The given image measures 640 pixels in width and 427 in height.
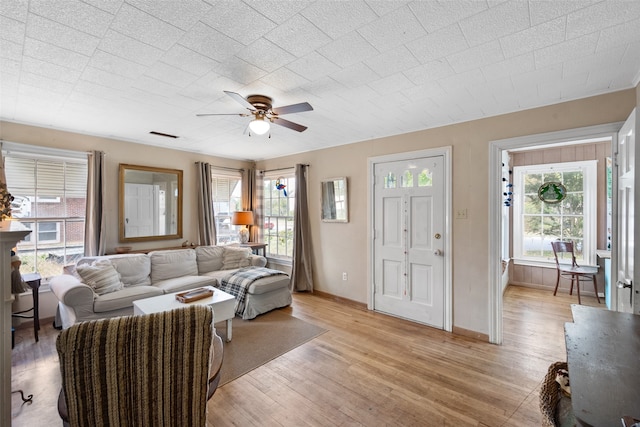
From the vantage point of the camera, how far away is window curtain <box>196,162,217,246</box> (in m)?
4.77

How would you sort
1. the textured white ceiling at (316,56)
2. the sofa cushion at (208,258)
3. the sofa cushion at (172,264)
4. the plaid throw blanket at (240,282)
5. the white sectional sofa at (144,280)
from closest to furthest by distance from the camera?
the textured white ceiling at (316,56) → the white sectional sofa at (144,280) → the plaid throw blanket at (240,282) → the sofa cushion at (172,264) → the sofa cushion at (208,258)

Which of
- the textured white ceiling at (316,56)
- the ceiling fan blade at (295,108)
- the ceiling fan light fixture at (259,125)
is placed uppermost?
the textured white ceiling at (316,56)

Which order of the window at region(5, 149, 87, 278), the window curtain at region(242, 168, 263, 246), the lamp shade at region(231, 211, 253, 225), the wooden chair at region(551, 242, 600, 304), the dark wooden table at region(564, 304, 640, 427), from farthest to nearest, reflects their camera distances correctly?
the window curtain at region(242, 168, 263, 246), the lamp shade at region(231, 211, 253, 225), the wooden chair at region(551, 242, 600, 304), the window at region(5, 149, 87, 278), the dark wooden table at region(564, 304, 640, 427)

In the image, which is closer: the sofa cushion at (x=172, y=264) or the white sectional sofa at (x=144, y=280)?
the white sectional sofa at (x=144, y=280)

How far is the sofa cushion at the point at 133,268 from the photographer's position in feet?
11.6

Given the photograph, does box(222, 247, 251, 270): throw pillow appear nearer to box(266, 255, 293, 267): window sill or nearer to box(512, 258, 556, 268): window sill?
box(266, 255, 293, 267): window sill

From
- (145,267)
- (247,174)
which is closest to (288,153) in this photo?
(247,174)

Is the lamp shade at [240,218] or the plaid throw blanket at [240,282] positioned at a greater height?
the lamp shade at [240,218]

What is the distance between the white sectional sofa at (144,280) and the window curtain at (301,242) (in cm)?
60

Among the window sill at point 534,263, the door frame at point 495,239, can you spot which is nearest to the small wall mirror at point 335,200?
the door frame at point 495,239

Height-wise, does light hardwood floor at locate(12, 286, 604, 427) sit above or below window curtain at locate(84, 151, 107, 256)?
below

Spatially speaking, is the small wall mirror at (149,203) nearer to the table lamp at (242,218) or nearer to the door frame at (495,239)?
the table lamp at (242,218)

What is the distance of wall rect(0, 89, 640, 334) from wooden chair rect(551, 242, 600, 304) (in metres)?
2.36

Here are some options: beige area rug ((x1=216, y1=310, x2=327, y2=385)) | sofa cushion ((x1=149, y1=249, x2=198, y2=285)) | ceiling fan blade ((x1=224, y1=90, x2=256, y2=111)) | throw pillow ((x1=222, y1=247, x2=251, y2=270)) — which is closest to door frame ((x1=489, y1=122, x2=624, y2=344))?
beige area rug ((x1=216, y1=310, x2=327, y2=385))
